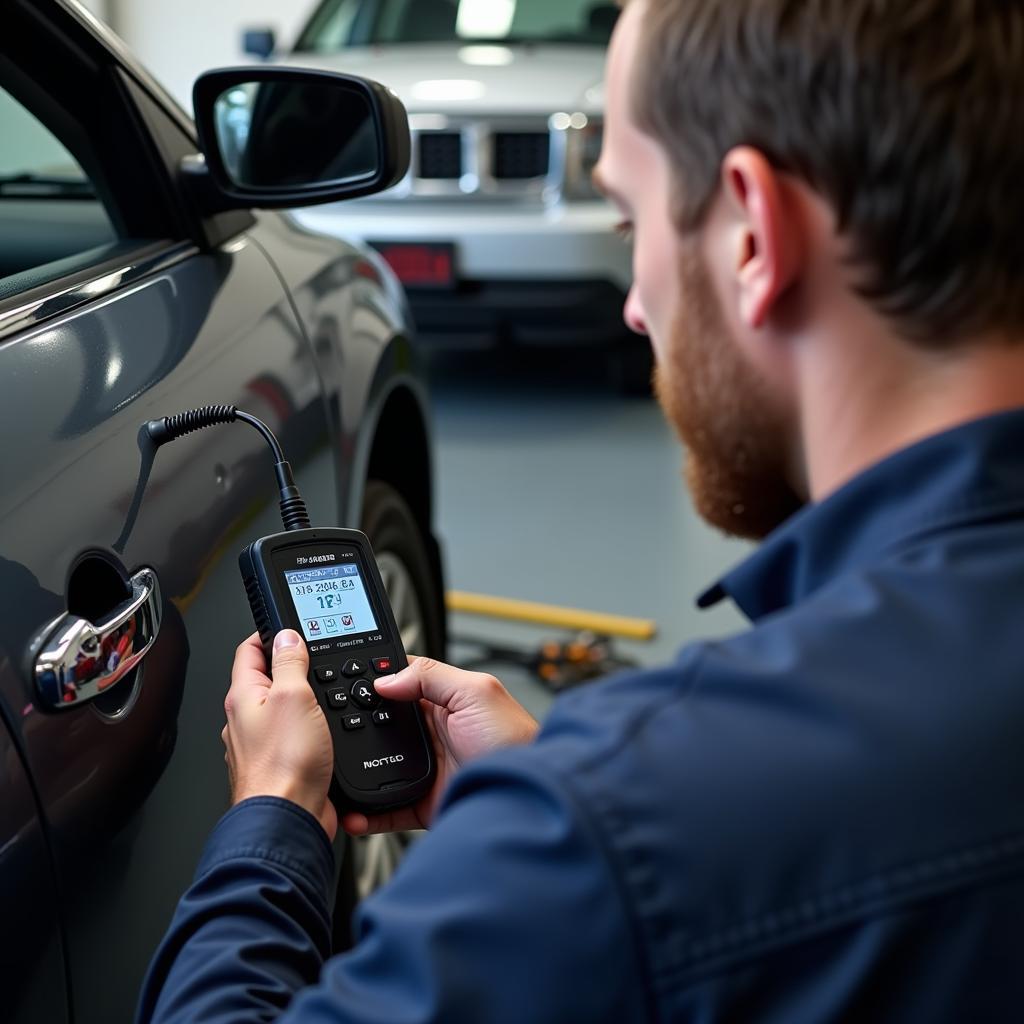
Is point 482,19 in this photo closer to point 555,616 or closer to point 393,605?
point 555,616

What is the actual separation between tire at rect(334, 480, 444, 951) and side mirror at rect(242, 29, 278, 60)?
10.2 ft

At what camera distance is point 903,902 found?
604 mm

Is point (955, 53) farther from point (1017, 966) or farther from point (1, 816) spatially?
point (1, 816)

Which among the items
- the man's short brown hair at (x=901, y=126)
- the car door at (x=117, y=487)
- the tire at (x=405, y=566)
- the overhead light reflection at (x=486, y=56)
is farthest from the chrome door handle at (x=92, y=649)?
the overhead light reflection at (x=486, y=56)

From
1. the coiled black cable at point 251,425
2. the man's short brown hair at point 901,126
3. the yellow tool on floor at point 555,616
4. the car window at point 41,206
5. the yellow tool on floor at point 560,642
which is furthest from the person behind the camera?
the yellow tool on floor at point 555,616

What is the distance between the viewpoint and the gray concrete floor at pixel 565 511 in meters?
3.20

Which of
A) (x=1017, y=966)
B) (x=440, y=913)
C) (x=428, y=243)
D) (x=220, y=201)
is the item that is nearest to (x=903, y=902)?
(x=1017, y=966)

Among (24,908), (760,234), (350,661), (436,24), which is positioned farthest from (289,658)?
(436,24)

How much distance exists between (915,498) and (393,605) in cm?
133

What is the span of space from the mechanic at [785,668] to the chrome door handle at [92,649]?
13 cm

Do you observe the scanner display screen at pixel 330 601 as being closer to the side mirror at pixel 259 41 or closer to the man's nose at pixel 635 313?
the man's nose at pixel 635 313

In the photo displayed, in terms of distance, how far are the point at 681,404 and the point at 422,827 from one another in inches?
17.8

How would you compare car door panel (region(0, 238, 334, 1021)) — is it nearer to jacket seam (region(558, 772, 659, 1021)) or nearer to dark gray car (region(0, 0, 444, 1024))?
dark gray car (region(0, 0, 444, 1024))

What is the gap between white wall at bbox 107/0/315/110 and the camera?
872 cm
